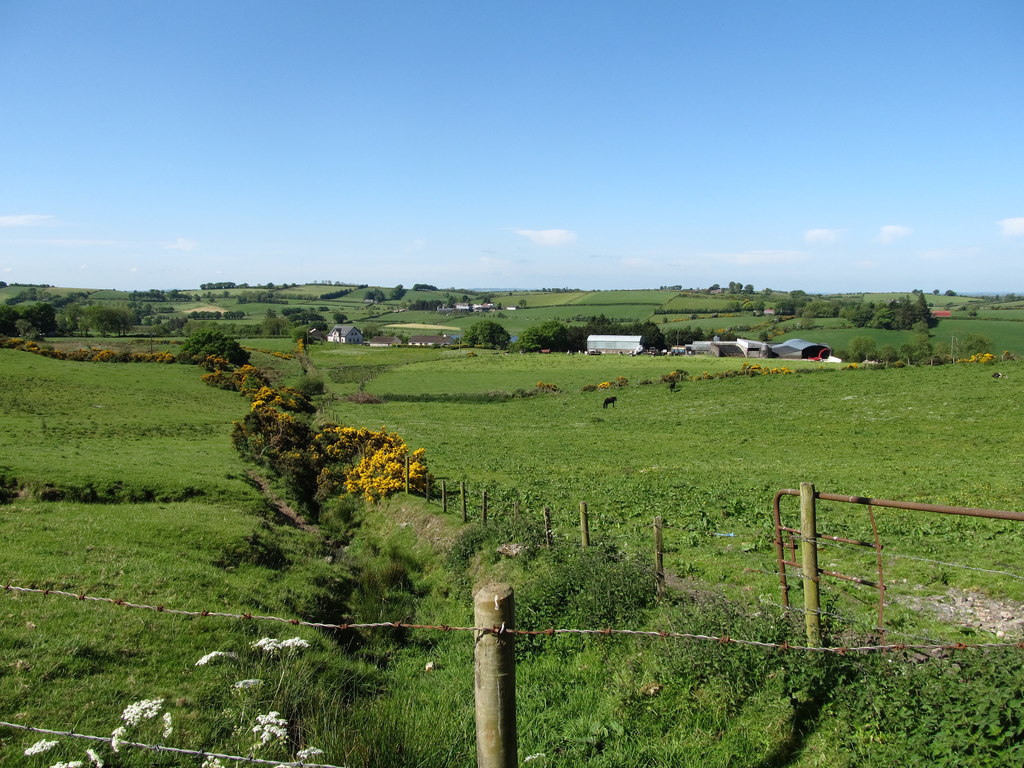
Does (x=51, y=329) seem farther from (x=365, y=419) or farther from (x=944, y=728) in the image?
(x=944, y=728)

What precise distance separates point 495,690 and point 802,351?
439 ft

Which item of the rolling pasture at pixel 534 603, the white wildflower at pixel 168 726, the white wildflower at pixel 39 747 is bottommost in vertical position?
the rolling pasture at pixel 534 603

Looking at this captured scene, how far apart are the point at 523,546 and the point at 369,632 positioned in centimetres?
367

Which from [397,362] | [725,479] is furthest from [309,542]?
[397,362]

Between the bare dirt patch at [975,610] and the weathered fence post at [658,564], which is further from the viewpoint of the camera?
the weathered fence post at [658,564]

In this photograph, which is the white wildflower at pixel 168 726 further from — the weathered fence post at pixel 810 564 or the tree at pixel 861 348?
the tree at pixel 861 348

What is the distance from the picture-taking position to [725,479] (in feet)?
78.3

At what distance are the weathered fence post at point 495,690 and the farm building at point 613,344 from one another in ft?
449

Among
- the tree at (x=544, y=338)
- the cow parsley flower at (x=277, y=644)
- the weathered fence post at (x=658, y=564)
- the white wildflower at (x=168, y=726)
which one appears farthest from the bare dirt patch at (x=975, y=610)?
the tree at (x=544, y=338)

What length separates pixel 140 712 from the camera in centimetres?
621

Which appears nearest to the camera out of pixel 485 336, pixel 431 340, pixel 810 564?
pixel 810 564

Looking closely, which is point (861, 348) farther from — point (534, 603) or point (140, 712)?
point (140, 712)

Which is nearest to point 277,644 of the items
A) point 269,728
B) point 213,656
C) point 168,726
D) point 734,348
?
point 213,656

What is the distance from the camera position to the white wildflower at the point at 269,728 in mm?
5941
